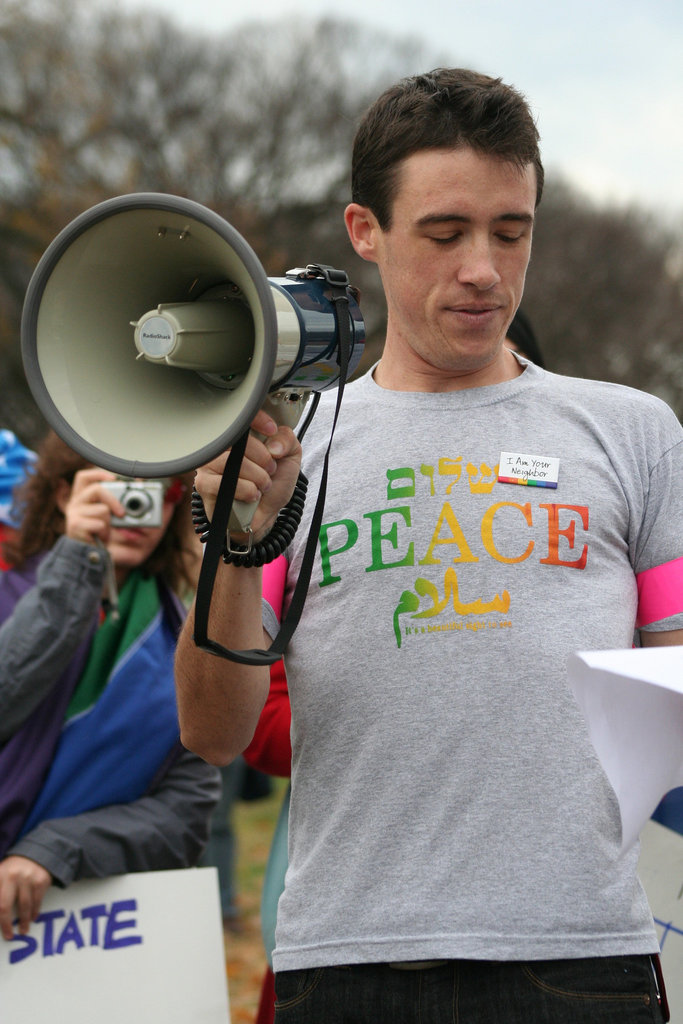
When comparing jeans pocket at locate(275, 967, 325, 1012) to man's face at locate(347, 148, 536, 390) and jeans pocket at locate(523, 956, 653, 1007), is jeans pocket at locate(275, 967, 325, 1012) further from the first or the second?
man's face at locate(347, 148, 536, 390)

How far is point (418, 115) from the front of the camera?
2.02 meters

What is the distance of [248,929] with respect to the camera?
20.1ft

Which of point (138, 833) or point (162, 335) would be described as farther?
point (138, 833)

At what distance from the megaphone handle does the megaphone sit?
0.01 m

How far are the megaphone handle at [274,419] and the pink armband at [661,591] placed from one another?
62 cm

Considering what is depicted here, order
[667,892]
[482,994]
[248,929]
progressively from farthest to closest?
[248,929]
[667,892]
[482,994]

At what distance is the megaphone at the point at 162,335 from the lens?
1.52m

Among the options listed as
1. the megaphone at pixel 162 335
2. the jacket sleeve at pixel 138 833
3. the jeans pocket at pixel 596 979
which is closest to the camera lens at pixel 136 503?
the jacket sleeve at pixel 138 833

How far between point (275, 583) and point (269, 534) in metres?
0.22

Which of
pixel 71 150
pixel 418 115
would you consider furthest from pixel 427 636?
pixel 71 150

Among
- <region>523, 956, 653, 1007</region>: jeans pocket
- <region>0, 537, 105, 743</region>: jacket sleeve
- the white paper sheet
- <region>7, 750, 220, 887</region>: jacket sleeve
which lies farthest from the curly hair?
the white paper sheet

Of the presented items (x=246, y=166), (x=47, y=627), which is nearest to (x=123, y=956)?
(x=47, y=627)

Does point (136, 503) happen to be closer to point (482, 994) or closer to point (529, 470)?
point (529, 470)

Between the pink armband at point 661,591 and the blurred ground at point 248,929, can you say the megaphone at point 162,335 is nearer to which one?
the pink armband at point 661,591
